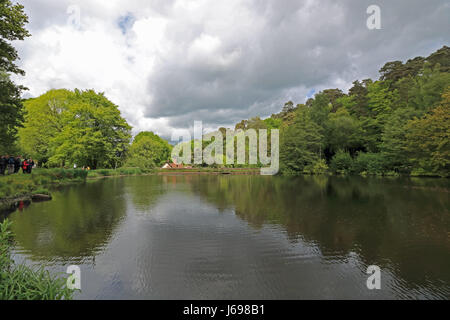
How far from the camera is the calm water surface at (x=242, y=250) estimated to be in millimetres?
4242

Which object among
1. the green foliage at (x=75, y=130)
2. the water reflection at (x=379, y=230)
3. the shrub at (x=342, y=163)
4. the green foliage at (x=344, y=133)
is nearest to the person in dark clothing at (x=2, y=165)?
the green foliage at (x=75, y=130)

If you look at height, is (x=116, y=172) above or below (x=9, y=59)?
below

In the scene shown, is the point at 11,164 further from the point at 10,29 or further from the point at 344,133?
the point at 344,133

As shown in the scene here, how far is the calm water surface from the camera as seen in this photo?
13.9 feet

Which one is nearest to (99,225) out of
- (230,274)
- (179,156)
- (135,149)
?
(230,274)

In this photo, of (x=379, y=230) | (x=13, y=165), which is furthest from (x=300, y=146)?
(x=13, y=165)

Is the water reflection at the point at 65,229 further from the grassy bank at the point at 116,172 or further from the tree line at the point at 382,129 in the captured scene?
the tree line at the point at 382,129

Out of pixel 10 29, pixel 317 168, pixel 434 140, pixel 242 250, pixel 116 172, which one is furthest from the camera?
pixel 317 168

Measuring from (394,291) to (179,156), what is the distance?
73189 mm

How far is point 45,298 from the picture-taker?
2936mm

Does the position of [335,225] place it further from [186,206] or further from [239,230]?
[186,206]

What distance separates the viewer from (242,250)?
616 cm

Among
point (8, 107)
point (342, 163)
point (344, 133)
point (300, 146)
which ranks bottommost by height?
point (342, 163)
